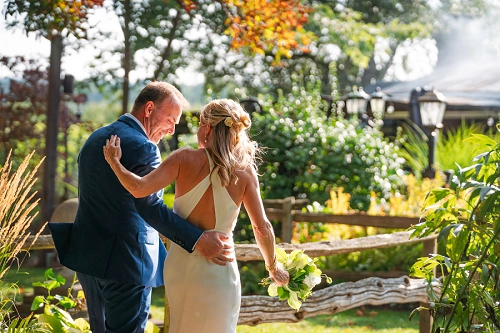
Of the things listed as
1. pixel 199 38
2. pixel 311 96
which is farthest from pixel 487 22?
pixel 311 96

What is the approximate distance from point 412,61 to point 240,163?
3833 centimetres

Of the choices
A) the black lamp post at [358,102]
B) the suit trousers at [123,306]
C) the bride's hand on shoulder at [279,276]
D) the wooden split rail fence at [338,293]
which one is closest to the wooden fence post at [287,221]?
the wooden split rail fence at [338,293]

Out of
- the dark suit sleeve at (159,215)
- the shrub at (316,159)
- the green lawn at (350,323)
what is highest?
the dark suit sleeve at (159,215)

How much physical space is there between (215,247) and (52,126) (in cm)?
811

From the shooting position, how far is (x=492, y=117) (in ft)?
67.9

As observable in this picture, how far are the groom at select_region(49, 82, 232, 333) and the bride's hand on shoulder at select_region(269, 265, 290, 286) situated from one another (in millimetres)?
610

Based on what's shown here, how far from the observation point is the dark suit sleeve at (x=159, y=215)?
3.46 m

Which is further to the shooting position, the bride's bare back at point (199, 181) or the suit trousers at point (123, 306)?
the suit trousers at point (123, 306)

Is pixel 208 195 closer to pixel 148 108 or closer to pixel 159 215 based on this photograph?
pixel 159 215

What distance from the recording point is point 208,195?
352 cm

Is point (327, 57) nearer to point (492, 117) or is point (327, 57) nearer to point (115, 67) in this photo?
point (492, 117)

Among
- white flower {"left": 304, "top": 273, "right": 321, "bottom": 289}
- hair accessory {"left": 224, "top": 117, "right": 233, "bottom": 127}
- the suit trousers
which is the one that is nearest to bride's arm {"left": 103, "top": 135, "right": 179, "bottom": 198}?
hair accessory {"left": 224, "top": 117, "right": 233, "bottom": 127}

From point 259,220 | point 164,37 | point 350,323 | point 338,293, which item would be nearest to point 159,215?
point 259,220

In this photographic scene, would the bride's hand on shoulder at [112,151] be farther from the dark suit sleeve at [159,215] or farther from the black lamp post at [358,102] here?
the black lamp post at [358,102]
